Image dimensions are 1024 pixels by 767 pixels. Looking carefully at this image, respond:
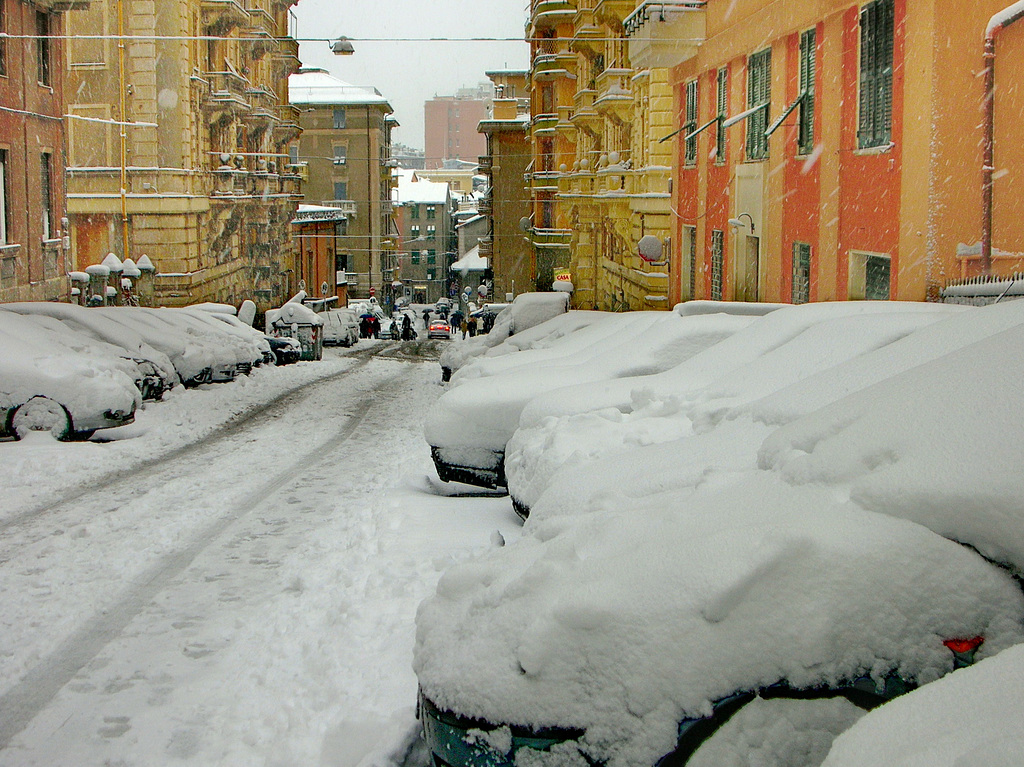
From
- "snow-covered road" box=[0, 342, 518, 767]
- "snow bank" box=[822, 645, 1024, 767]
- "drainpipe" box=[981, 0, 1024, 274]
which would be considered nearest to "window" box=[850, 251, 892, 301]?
"drainpipe" box=[981, 0, 1024, 274]

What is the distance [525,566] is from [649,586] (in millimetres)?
671

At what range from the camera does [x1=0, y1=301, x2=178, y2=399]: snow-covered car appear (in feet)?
52.8

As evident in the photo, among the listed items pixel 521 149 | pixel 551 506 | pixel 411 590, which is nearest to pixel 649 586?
pixel 551 506

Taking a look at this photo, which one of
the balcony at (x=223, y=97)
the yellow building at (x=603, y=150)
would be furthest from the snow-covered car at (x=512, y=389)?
the balcony at (x=223, y=97)

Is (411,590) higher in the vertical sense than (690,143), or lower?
lower

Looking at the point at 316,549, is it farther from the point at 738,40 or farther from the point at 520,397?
the point at 738,40

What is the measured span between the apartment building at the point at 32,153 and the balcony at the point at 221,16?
10.1 metres

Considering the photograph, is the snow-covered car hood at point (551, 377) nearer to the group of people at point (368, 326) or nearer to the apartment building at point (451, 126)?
the group of people at point (368, 326)

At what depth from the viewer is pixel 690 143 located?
22078 mm

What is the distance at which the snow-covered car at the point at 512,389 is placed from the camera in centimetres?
877

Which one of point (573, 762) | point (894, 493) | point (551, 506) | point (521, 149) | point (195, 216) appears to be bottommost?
point (573, 762)

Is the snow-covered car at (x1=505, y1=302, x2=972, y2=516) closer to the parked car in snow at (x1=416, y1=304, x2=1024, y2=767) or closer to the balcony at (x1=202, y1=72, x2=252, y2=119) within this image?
the parked car in snow at (x1=416, y1=304, x2=1024, y2=767)

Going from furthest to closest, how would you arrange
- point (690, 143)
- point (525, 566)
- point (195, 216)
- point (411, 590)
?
point (195, 216), point (690, 143), point (411, 590), point (525, 566)

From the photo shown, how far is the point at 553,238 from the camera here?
136 ft
